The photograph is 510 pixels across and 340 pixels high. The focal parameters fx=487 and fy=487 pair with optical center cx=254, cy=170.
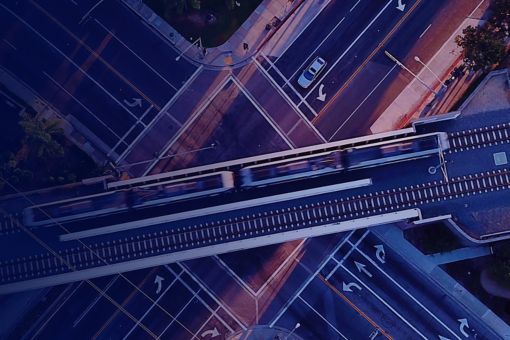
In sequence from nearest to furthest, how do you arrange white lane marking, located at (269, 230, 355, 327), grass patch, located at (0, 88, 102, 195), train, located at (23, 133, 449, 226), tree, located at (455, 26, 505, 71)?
train, located at (23, 133, 449, 226), tree, located at (455, 26, 505, 71), grass patch, located at (0, 88, 102, 195), white lane marking, located at (269, 230, 355, 327)

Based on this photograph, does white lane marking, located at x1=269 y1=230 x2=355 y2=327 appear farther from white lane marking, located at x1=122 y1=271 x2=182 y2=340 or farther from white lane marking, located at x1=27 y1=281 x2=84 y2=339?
white lane marking, located at x1=27 y1=281 x2=84 y2=339

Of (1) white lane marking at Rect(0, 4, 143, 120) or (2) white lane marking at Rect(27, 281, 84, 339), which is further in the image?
(1) white lane marking at Rect(0, 4, 143, 120)

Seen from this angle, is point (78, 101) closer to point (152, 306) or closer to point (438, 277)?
point (152, 306)

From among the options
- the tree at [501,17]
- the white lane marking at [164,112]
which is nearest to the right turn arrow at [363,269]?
the white lane marking at [164,112]

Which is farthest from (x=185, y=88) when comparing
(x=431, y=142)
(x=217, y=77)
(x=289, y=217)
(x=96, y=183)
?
(x=431, y=142)

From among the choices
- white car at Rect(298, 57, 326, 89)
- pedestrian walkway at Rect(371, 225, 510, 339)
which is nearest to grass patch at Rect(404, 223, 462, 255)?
pedestrian walkway at Rect(371, 225, 510, 339)

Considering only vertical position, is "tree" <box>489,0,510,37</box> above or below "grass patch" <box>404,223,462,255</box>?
above

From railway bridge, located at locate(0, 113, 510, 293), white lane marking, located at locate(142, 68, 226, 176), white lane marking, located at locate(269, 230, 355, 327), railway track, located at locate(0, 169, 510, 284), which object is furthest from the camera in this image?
white lane marking, located at locate(142, 68, 226, 176)

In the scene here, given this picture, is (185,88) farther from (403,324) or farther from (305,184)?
(403,324)
